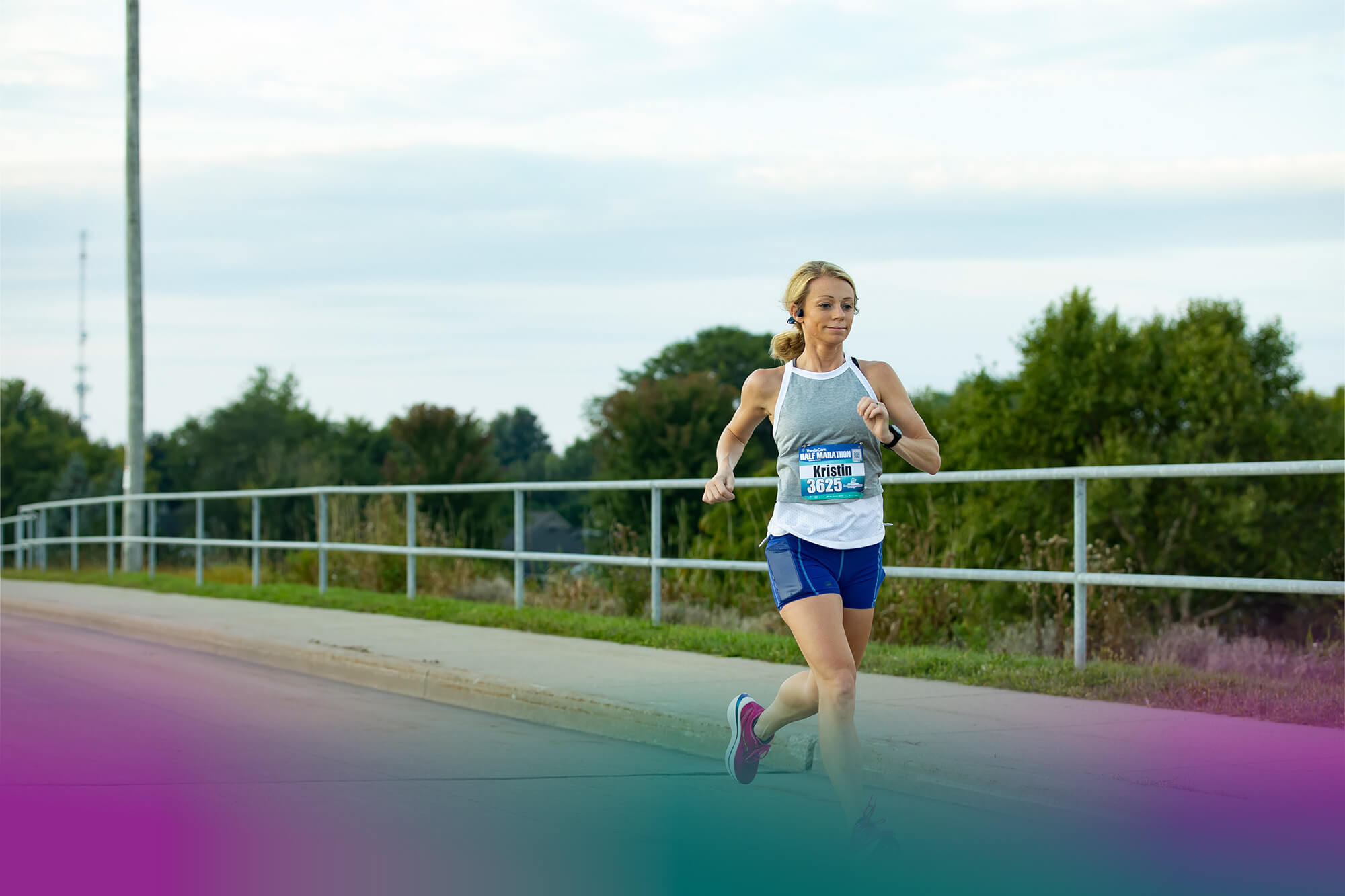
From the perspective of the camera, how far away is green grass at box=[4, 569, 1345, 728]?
26.5 feet

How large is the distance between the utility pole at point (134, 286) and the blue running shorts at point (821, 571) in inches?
765

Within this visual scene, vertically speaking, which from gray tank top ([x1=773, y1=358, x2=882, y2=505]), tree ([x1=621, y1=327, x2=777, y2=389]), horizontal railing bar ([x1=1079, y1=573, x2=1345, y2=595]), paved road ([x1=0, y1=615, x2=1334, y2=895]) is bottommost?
paved road ([x1=0, y1=615, x2=1334, y2=895])

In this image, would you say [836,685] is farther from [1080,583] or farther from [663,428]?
[663,428]

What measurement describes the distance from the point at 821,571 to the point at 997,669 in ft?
13.9

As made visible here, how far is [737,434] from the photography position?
5.84 meters

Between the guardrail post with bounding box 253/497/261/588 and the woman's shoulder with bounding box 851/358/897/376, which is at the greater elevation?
the woman's shoulder with bounding box 851/358/897/376

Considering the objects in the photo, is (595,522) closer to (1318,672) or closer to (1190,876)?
(1318,672)

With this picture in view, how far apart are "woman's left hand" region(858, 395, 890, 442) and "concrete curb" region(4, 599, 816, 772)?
8.23 feet

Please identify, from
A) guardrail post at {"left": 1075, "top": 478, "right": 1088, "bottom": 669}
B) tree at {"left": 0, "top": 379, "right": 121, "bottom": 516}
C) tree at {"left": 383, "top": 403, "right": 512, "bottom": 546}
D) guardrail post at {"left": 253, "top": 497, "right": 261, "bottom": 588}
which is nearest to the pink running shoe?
guardrail post at {"left": 1075, "top": 478, "right": 1088, "bottom": 669}

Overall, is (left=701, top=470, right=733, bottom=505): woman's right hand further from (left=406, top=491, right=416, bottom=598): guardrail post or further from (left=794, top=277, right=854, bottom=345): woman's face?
(left=406, top=491, right=416, bottom=598): guardrail post

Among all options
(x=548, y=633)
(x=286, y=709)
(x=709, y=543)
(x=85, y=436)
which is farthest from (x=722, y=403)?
(x=85, y=436)

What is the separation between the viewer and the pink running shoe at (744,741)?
19.9ft

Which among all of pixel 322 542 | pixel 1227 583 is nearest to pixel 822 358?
pixel 1227 583

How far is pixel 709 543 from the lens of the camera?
59.1 ft
